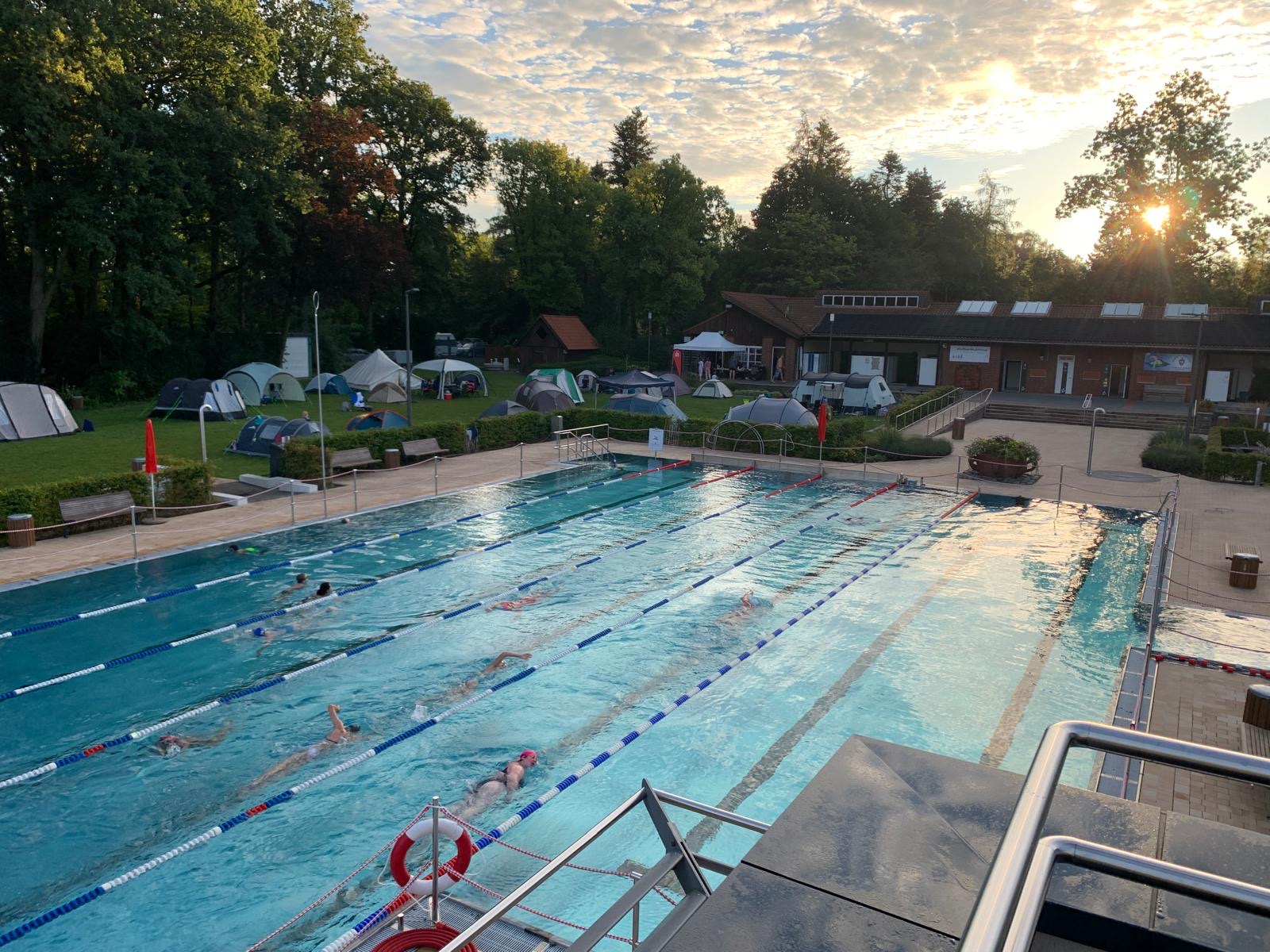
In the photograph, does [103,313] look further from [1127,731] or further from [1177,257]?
[1177,257]

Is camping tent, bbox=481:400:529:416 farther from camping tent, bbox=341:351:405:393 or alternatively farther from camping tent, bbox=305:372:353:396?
camping tent, bbox=305:372:353:396

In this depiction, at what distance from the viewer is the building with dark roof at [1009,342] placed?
1587 inches

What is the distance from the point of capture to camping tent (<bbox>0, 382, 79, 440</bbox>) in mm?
28234

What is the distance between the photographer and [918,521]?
70.0ft

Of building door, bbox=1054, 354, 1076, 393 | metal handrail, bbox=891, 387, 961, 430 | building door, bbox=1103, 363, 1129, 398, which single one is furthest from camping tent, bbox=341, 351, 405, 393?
building door, bbox=1103, 363, 1129, 398

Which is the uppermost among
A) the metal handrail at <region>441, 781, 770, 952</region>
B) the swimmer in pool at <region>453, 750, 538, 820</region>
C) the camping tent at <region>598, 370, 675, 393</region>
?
the camping tent at <region>598, 370, 675, 393</region>

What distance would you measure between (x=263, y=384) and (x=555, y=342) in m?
21.9

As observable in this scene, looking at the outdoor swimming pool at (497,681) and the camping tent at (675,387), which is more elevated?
the camping tent at (675,387)

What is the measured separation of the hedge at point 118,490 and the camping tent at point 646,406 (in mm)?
15678

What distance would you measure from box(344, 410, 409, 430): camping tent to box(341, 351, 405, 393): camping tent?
10.9 metres

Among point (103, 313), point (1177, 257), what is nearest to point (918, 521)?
point (103, 313)

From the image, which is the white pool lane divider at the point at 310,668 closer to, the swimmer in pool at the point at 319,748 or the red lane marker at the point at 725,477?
the swimmer in pool at the point at 319,748

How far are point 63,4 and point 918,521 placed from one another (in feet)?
107

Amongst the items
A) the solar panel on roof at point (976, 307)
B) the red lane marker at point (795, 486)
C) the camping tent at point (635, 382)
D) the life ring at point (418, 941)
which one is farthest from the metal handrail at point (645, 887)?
the solar panel on roof at point (976, 307)
